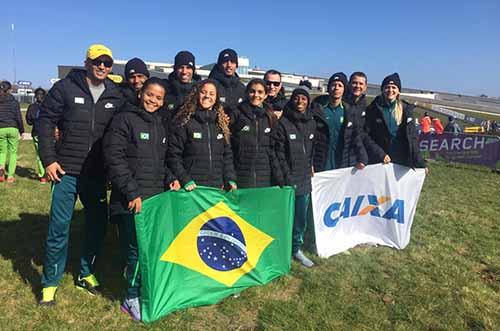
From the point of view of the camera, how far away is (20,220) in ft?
19.0

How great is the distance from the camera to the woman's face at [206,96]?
359 centimetres

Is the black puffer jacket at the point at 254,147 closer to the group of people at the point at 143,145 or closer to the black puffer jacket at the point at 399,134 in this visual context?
the group of people at the point at 143,145

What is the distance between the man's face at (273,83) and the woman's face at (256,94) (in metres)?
0.41

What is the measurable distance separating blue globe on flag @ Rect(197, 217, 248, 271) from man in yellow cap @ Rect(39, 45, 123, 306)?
3.87 feet

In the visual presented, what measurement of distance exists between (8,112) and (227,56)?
585 cm

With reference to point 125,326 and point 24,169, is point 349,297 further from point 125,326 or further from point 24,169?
point 24,169

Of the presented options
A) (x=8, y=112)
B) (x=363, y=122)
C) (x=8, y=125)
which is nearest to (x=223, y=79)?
(x=363, y=122)

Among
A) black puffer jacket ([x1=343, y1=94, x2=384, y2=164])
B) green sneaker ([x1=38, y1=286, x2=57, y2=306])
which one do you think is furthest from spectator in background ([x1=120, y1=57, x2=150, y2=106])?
black puffer jacket ([x1=343, y1=94, x2=384, y2=164])

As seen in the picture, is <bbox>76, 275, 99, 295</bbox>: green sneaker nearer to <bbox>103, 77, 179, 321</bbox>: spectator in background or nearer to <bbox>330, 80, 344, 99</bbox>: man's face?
<bbox>103, 77, 179, 321</bbox>: spectator in background

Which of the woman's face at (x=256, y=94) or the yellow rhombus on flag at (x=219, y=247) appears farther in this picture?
the woman's face at (x=256, y=94)

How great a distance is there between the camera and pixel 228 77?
503 centimetres

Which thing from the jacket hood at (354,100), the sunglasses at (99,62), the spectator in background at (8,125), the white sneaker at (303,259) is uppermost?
the sunglasses at (99,62)

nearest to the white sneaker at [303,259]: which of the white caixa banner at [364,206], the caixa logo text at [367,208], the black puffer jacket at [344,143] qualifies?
the white caixa banner at [364,206]

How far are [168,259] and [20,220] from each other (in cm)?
367
